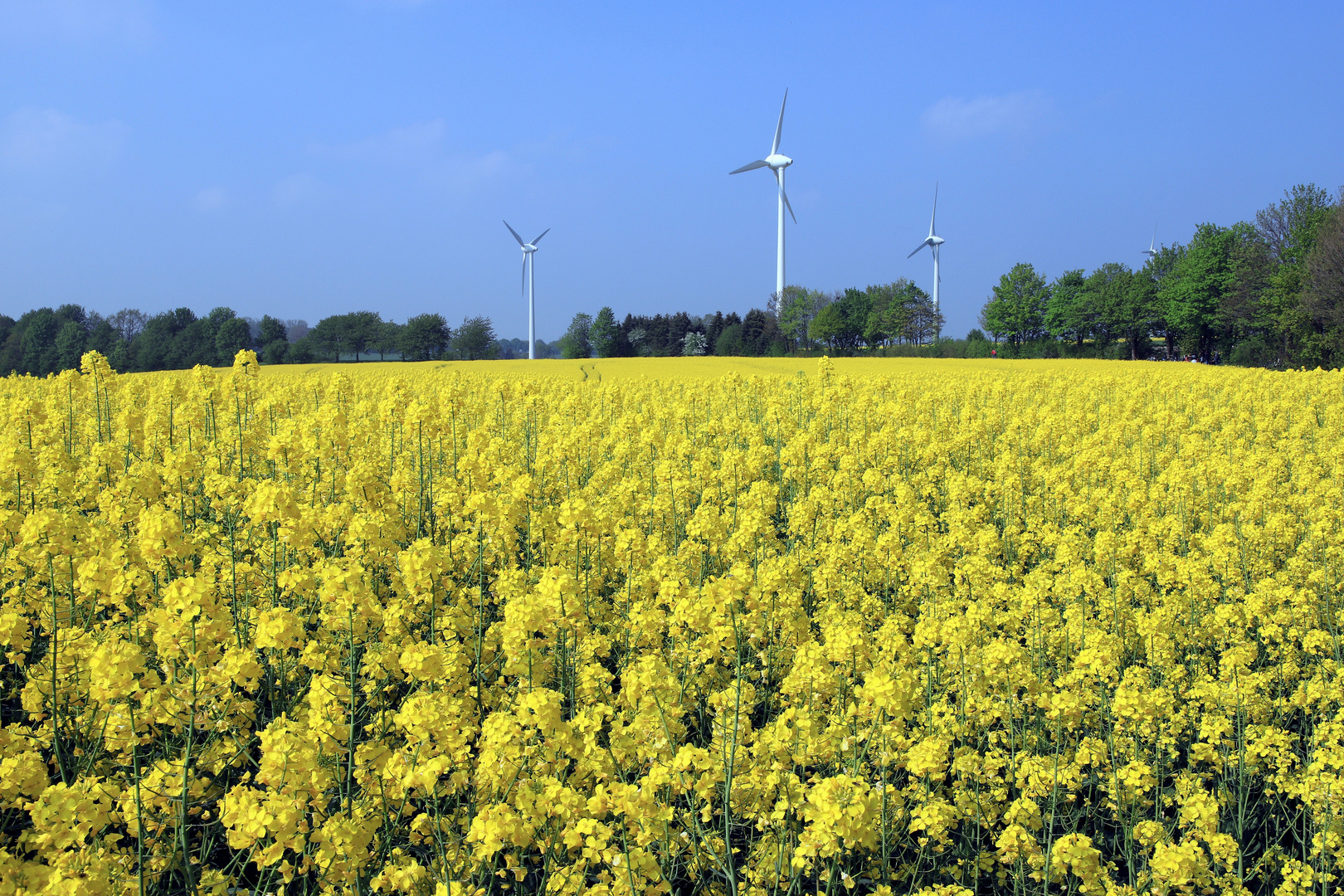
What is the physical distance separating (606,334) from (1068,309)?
6339 cm

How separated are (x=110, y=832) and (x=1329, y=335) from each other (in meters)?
67.8

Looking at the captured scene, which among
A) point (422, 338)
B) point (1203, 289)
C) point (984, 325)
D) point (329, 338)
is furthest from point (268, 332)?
point (1203, 289)

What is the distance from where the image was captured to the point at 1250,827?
448 centimetres

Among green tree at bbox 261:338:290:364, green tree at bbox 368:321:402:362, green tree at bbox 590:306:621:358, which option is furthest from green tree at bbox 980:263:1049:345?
green tree at bbox 261:338:290:364

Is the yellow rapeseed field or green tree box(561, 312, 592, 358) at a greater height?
green tree box(561, 312, 592, 358)

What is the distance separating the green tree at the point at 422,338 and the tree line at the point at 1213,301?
6495 centimetres

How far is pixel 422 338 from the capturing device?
83.4m

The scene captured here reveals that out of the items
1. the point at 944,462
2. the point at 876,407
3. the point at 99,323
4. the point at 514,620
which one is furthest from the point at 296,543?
the point at 99,323

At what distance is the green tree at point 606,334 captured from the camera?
10706cm

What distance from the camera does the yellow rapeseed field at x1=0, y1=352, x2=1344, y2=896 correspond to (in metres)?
3.27

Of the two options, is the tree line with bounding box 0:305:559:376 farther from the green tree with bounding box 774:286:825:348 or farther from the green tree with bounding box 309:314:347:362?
the green tree with bounding box 774:286:825:348

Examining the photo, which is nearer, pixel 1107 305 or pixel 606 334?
pixel 1107 305

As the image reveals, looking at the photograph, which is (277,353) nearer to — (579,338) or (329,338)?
(329,338)

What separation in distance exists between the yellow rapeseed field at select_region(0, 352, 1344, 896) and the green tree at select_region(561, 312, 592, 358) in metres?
103
